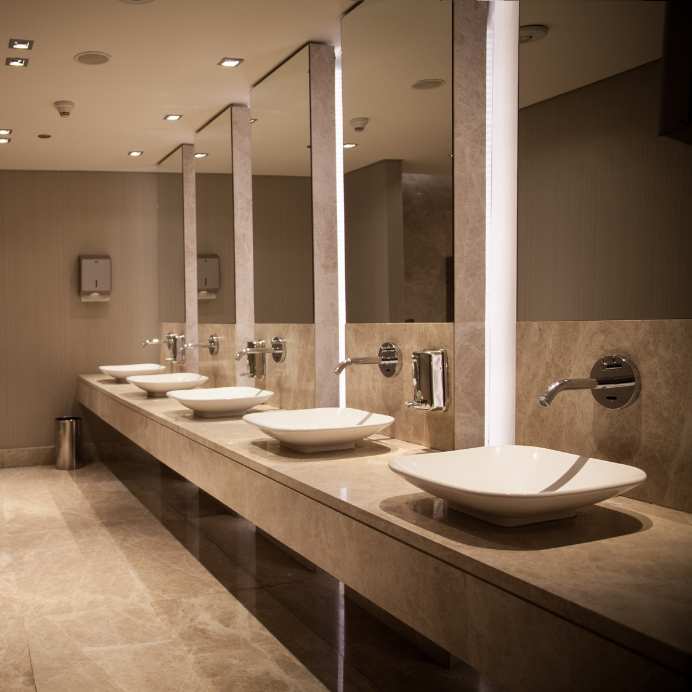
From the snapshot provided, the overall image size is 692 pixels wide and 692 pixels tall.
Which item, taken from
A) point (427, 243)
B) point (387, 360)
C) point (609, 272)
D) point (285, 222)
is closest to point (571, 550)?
point (609, 272)

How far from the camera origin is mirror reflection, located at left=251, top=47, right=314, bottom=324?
350cm

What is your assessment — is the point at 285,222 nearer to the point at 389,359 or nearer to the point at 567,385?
the point at 389,359

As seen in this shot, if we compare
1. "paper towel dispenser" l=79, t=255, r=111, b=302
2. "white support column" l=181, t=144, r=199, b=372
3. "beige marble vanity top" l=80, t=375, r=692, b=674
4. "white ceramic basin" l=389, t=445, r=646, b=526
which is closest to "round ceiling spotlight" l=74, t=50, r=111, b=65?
"white support column" l=181, t=144, r=199, b=372

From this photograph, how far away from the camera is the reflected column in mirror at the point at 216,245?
4555 mm

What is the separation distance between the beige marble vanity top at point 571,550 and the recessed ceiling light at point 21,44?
7.09 feet

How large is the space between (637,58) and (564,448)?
3.13 feet

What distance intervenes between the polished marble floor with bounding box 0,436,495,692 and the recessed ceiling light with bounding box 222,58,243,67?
228 centimetres

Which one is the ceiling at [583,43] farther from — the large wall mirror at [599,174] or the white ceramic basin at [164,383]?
the white ceramic basin at [164,383]

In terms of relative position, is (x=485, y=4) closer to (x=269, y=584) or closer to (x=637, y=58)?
(x=637, y=58)

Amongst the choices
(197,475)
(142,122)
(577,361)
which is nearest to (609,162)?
(577,361)

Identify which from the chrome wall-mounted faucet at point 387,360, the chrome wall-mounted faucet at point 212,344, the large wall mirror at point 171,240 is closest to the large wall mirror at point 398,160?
the chrome wall-mounted faucet at point 387,360

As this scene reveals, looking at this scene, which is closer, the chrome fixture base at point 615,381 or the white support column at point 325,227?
the chrome fixture base at point 615,381

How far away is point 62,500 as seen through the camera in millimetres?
5152

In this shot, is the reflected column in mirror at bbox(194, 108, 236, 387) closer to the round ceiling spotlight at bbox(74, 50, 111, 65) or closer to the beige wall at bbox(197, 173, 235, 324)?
the beige wall at bbox(197, 173, 235, 324)
